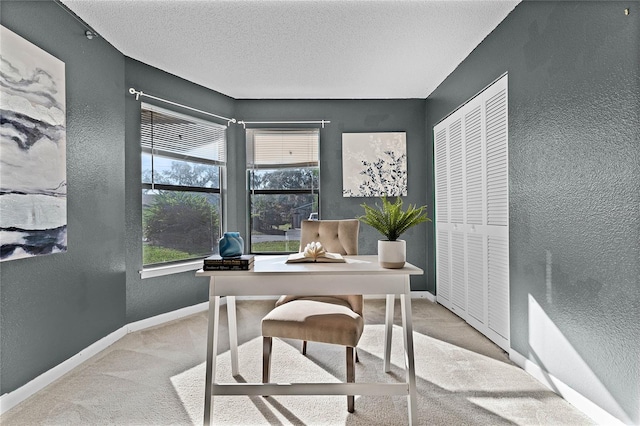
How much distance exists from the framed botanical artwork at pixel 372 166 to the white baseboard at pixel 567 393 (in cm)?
248

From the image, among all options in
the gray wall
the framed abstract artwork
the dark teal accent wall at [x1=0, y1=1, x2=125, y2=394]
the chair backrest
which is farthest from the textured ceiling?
the chair backrest

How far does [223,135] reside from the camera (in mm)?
4457

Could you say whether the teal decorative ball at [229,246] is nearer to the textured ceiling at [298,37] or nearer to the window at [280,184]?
the textured ceiling at [298,37]

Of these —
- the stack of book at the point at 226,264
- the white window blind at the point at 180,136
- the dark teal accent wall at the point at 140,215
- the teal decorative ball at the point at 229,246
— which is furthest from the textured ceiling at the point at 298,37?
the stack of book at the point at 226,264

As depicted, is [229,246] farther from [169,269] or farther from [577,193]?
[169,269]

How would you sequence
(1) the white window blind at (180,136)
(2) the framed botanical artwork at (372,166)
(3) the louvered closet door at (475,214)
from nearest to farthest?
(3) the louvered closet door at (475,214), (1) the white window blind at (180,136), (2) the framed botanical artwork at (372,166)

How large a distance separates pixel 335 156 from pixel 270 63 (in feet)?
4.94

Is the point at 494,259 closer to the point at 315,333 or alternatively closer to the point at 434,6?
the point at 315,333

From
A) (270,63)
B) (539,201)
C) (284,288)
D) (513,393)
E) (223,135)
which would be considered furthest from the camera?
(223,135)

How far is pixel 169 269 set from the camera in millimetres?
3732

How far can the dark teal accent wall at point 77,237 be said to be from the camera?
222 cm

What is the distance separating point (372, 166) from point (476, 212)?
1.62 m

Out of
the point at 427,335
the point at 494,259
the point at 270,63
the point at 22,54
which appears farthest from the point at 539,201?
the point at 22,54

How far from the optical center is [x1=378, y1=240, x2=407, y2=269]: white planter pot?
1.88 meters
